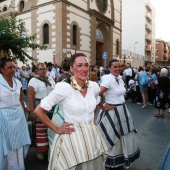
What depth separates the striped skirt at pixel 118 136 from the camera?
3.93m

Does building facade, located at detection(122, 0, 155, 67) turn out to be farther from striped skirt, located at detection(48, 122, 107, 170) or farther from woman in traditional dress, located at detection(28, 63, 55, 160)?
striped skirt, located at detection(48, 122, 107, 170)

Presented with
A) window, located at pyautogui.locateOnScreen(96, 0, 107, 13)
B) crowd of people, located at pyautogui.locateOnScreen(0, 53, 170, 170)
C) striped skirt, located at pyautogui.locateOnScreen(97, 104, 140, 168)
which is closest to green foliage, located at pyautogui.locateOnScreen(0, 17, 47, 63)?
crowd of people, located at pyautogui.locateOnScreen(0, 53, 170, 170)

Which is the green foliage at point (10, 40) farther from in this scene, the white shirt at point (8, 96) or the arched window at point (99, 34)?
the arched window at point (99, 34)

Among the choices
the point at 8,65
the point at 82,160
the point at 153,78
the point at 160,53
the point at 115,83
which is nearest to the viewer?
the point at 82,160

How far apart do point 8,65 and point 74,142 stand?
1.95 metres

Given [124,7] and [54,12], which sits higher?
[124,7]

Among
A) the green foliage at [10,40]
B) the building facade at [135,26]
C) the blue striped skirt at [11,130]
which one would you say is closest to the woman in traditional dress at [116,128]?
the blue striped skirt at [11,130]

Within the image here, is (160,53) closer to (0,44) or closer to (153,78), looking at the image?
(153,78)

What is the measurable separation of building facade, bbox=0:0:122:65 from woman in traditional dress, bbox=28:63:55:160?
530 inches

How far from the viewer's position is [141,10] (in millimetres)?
52719

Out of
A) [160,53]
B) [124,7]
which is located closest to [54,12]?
[124,7]

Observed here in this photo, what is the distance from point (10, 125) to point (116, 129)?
171 cm

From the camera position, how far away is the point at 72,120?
7.74 ft

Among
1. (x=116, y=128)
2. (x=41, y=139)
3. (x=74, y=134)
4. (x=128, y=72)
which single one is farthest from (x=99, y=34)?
(x=74, y=134)
